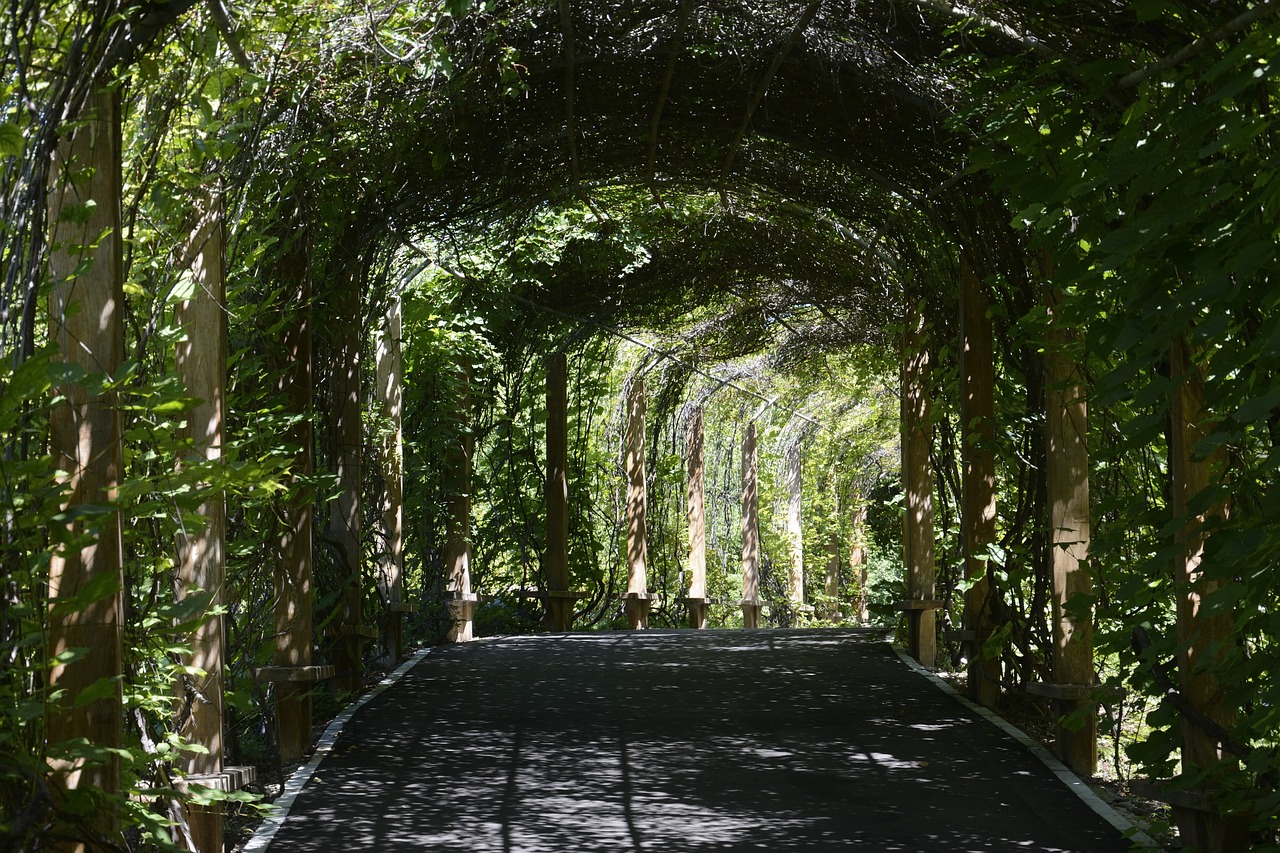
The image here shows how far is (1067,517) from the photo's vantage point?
545 centimetres

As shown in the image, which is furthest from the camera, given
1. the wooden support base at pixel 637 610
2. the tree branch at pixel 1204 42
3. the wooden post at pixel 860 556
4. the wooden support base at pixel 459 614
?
the wooden post at pixel 860 556

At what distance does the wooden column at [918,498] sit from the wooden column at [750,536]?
7.04m

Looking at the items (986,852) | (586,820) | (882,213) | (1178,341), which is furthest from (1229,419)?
(882,213)

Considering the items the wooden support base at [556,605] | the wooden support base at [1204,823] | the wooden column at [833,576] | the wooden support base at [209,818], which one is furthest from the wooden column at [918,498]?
the wooden column at [833,576]

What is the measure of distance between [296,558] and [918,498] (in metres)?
4.17

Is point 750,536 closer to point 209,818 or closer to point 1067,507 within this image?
point 1067,507

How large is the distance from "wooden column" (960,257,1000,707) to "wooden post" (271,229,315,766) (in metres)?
3.11

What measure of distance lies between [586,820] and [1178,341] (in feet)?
7.98

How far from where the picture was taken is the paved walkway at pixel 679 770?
4438 millimetres

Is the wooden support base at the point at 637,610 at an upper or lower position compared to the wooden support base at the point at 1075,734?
upper

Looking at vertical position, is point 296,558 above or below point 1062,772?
above

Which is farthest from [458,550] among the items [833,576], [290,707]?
[833,576]

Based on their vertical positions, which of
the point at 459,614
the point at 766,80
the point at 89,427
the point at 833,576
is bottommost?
the point at 459,614

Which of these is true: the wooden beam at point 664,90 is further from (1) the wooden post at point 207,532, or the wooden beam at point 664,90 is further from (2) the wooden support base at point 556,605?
(2) the wooden support base at point 556,605
